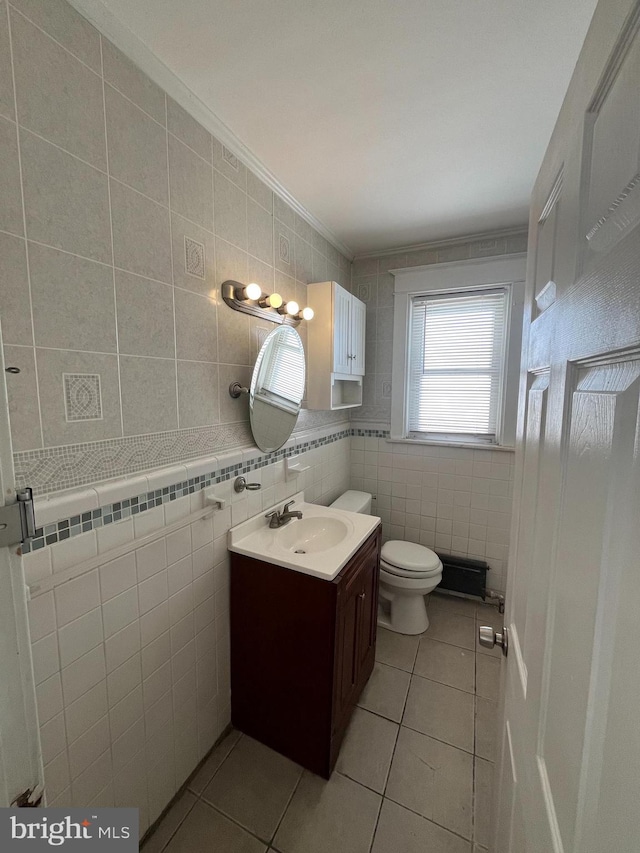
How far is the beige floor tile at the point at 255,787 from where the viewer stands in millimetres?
1213

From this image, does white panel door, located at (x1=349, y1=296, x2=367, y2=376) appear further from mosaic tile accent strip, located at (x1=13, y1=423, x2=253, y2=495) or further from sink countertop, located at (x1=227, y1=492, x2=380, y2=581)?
mosaic tile accent strip, located at (x1=13, y1=423, x2=253, y2=495)

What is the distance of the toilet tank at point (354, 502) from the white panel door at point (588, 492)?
1.69m

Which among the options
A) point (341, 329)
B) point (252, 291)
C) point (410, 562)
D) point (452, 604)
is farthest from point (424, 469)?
point (252, 291)

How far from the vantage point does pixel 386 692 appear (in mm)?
1721

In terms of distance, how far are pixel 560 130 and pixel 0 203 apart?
3.76 feet

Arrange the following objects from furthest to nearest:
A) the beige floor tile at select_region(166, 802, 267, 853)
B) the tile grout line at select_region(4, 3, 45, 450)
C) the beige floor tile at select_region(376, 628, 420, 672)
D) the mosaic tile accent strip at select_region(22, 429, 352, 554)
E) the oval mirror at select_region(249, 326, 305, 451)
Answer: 1. the beige floor tile at select_region(376, 628, 420, 672)
2. the oval mirror at select_region(249, 326, 305, 451)
3. the beige floor tile at select_region(166, 802, 267, 853)
4. the mosaic tile accent strip at select_region(22, 429, 352, 554)
5. the tile grout line at select_region(4, 3, 45, 450)

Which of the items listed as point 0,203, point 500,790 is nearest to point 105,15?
point 0,203

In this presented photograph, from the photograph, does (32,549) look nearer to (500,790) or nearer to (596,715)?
(596,715)

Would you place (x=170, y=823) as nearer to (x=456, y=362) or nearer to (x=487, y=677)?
(x=487, y=677)

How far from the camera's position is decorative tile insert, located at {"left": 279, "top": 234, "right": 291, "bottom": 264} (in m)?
1.74

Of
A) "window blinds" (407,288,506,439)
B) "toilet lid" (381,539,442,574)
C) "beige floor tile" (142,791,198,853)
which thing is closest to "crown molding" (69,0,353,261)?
"window blinds" (407,288,506,439)

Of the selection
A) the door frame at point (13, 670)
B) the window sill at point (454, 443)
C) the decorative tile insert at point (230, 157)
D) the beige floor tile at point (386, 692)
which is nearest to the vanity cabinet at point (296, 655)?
the beige floor tile at point (386, 692)

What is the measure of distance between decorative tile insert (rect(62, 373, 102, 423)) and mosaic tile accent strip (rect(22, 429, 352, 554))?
26 cm

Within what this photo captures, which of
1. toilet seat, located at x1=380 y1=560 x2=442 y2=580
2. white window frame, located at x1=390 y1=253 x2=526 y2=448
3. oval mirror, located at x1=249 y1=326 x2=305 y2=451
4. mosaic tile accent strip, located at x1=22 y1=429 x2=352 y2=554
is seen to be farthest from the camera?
white window frame, located at x1=390 y1=253 x2=526 y2=448
